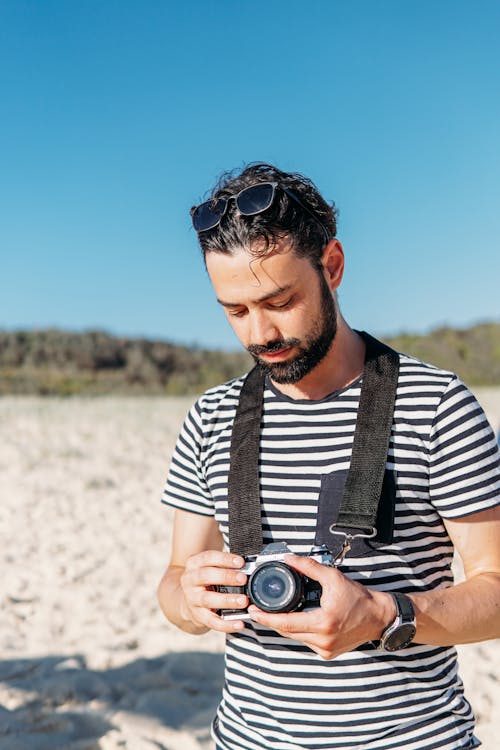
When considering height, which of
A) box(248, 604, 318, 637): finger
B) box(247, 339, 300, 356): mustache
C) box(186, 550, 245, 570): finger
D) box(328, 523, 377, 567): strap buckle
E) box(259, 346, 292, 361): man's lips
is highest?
box(247, 339, 300, 356): mustache

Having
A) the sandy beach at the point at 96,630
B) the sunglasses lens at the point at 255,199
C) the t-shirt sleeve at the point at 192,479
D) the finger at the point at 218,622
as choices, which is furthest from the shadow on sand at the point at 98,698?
the sunglasses lens at the point at 255,199

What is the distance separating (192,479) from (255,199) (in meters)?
0.73

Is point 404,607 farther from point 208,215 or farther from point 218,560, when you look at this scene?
point 208,215

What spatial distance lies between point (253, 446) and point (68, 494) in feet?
26.0

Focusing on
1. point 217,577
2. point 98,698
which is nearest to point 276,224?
point 217,577

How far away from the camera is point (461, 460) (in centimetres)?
171

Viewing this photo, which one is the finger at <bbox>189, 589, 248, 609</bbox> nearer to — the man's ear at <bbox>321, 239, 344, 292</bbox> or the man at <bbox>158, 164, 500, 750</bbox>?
the man at <bbox>158, 164, 500, 750</bbox>

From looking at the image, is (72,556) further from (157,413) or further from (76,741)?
(157,413)

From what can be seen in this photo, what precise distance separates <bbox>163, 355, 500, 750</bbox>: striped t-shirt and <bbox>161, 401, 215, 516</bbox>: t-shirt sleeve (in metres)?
0.24

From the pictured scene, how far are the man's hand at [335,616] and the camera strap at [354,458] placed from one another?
0.17 m

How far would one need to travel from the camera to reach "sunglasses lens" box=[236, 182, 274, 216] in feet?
6.05

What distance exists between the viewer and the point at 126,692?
4.30 m

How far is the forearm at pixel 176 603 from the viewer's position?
6.40 feet

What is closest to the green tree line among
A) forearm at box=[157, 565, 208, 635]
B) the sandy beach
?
the sandy beach
